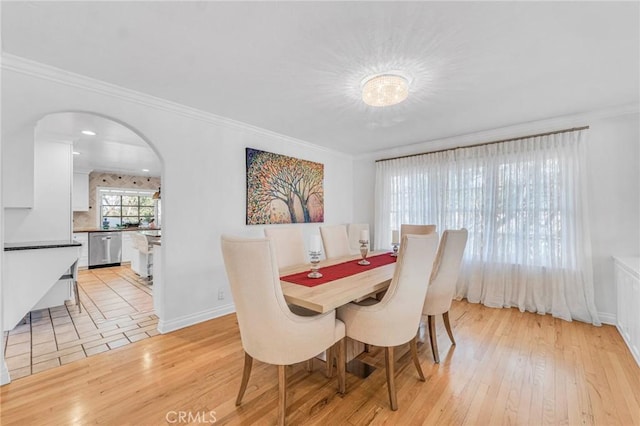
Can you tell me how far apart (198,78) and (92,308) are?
3.34 metres

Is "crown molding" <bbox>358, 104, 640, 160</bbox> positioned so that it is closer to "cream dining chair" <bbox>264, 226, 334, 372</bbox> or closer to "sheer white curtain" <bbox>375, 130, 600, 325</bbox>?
"sheer white curtain" <bbox>375, 130, 600, 325</bbox>

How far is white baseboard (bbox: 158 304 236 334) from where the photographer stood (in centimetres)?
272

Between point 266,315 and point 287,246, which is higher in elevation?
point 287,246

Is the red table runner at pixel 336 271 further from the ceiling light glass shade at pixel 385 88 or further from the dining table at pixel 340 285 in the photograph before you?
the ceiling light glass shade at pixel 385 88

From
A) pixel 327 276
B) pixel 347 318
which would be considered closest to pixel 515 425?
pixel 347 318

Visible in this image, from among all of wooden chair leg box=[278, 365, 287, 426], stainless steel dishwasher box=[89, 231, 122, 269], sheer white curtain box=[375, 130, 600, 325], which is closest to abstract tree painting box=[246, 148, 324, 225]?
sheer white curtain box=[375, 130, 600, 325]

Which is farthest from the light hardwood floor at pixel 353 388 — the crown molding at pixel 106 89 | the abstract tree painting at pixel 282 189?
the crown molding at pixel 106 89

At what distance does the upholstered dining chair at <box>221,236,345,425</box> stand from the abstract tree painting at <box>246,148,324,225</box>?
82.2 inches

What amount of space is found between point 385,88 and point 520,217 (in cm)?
266

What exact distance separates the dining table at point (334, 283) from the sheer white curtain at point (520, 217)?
1846mm

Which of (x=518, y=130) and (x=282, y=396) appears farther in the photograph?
(x=518, y=130)

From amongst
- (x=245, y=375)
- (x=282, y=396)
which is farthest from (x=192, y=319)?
(x=282, y=396)

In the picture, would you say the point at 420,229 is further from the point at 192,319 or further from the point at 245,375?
the point at 192,319

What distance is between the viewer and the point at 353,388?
1.85 meters
